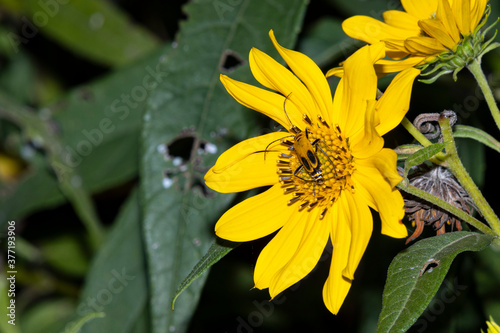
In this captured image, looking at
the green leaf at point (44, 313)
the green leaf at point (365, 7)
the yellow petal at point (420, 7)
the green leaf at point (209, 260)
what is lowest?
the green leaf at point (209, 260)

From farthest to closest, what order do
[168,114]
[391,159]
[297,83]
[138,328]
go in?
1. [138,328]
2. [168,114]
3. [297,83]
4. [391,159]

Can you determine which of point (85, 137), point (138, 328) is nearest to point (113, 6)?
point (85, 137)

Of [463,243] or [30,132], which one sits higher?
[30,132]

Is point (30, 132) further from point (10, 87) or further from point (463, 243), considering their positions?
point (463, 243)

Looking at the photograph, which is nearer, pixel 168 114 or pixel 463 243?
pixel 463 243

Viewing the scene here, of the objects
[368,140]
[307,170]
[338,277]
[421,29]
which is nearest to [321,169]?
[307,170]
